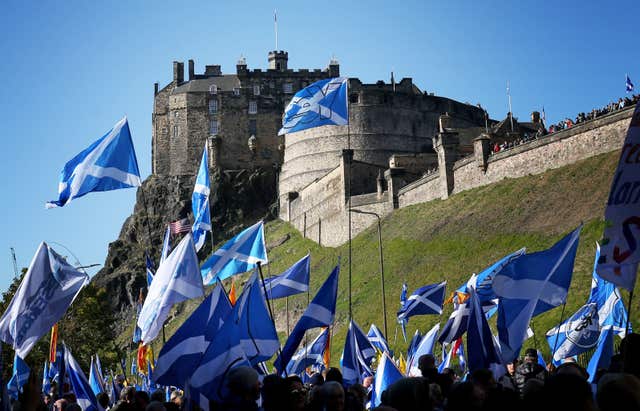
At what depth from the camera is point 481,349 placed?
41.1 feet

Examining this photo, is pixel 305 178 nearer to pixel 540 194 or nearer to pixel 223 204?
pixel 223 204

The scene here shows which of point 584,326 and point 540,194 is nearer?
point 584,326

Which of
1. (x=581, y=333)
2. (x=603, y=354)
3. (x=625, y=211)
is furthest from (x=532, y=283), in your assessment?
(x=581, y=333)

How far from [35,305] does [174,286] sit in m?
2.30

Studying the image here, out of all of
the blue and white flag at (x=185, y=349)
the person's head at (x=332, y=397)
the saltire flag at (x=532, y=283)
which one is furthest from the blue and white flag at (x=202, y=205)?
the person's head at (x=332, y=397)

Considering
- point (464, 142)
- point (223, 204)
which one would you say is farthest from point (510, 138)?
point (223, 204)

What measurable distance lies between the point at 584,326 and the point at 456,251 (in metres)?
26.4

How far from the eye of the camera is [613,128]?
4291 cm

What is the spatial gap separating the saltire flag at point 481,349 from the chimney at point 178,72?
96.3 meters

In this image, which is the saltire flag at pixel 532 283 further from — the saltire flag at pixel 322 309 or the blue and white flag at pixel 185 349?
the blue and white flag at pixel 185 349

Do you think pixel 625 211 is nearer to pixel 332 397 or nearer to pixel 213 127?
pixel 332 397

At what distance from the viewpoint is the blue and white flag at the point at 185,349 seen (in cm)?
1224

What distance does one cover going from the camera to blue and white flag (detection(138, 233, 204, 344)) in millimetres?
16078

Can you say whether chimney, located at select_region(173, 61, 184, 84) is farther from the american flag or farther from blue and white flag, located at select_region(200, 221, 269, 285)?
blue and white flag, located at select_region(200, 221, 269, 285)
